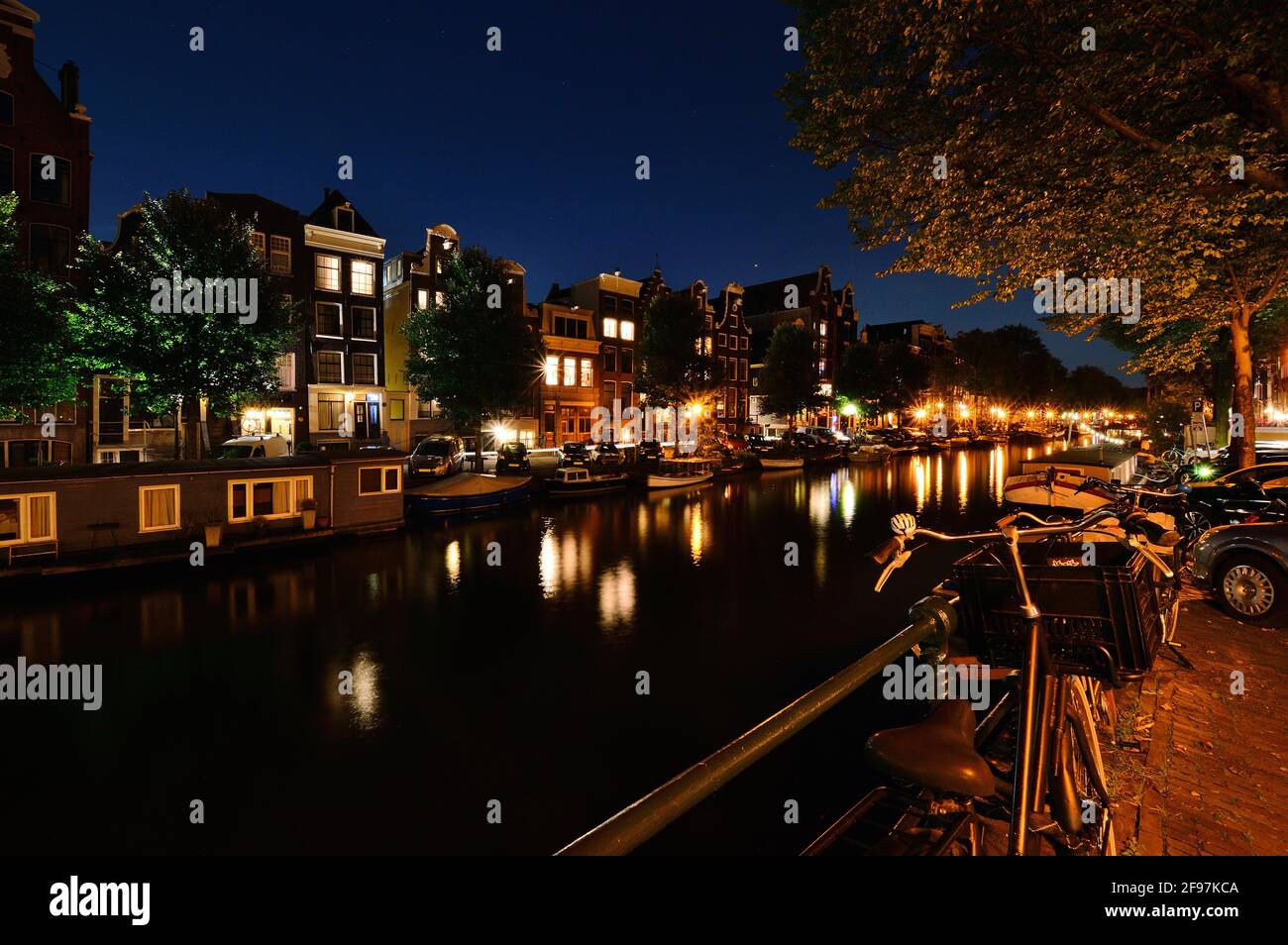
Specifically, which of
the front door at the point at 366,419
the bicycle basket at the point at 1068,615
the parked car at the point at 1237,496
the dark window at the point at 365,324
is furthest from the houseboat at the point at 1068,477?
the dark window at the point at 365,324

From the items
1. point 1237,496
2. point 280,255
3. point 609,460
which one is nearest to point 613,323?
point 609,460

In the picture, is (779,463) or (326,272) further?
(779,463)

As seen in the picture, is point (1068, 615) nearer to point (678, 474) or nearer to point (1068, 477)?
point (1068, 477)

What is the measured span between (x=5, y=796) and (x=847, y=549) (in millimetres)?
21356

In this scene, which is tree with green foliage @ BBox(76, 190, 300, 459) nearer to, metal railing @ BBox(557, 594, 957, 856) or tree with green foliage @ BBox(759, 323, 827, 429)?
metal railing @ BBox(557, 594, 957, 856)

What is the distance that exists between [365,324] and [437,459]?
1589 centimetres

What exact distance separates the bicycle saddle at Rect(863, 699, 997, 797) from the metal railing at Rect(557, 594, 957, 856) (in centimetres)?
30

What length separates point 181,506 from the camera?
19859 millimetres

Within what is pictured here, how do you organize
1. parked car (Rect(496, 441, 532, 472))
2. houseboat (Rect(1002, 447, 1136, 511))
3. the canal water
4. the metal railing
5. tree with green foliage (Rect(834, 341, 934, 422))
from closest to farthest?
the metal railing, the canal water, houseboat (Rect(1002, 447, 1136, 511)), parked car (Rect(496, 441, 532, 472)), tree with green foliage (Rect(834, 341, 934, 422))

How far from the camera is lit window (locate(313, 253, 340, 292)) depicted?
43.1 m

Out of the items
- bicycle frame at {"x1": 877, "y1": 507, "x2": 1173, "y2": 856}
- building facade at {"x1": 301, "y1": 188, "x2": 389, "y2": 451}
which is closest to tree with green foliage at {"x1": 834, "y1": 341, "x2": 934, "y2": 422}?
building facade at {"x1": 301, "y1": 188, "x2": 389, "y2": 451}
